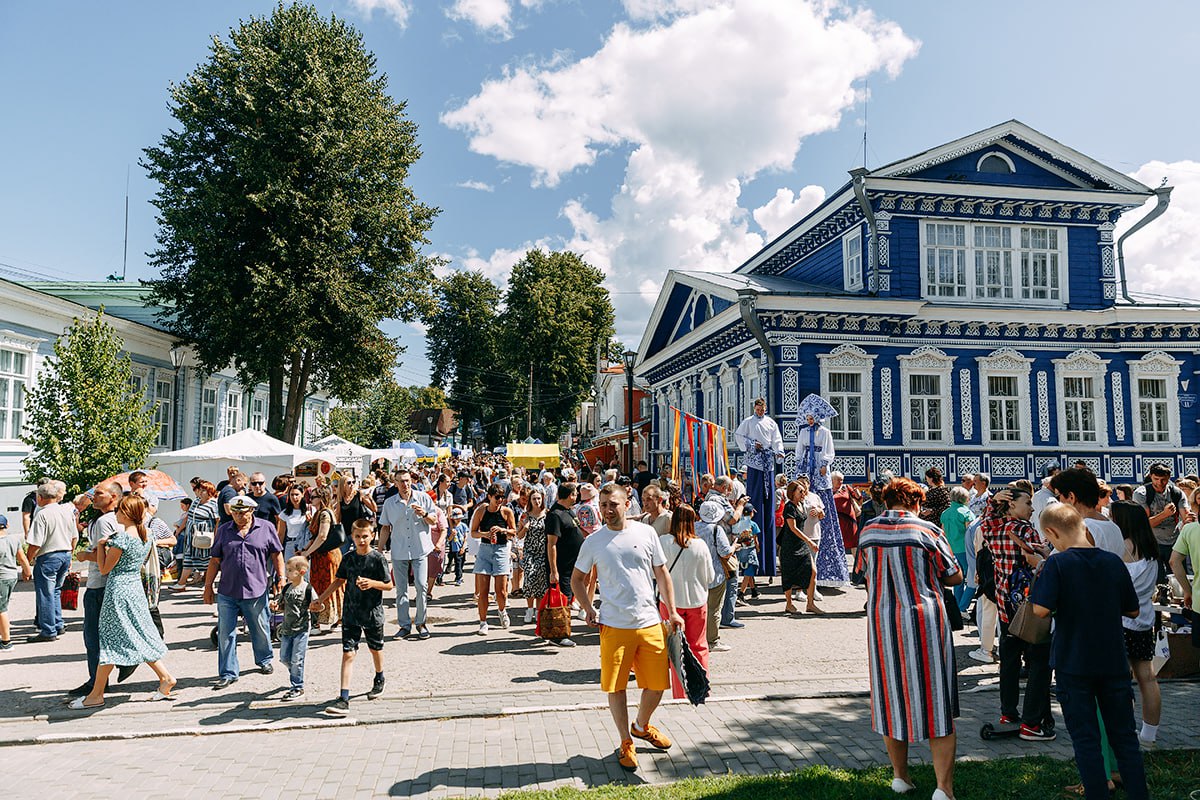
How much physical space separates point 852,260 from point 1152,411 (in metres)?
9.97

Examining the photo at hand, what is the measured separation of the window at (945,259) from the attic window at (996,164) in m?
1.91

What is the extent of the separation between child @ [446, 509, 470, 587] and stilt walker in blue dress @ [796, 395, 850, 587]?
6.51 meters

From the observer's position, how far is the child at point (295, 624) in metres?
6.92

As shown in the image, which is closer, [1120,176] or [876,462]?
[876,462]

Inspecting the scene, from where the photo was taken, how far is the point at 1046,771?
16.5 ft

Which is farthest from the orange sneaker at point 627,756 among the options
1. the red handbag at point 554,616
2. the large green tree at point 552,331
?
the large green tree at point 552,331

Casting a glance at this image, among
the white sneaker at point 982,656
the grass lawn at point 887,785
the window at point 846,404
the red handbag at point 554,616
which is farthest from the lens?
the window at point 846,404

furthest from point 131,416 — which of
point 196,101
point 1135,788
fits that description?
point 1135,788

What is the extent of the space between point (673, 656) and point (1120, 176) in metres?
23.7

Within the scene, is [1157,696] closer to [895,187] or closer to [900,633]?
[900,633]

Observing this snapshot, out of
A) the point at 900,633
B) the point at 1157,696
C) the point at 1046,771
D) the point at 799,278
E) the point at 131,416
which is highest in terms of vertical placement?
the point at 799,278

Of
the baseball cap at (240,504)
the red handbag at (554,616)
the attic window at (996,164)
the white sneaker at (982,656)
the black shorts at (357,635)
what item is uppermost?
the attic window at (996,164)

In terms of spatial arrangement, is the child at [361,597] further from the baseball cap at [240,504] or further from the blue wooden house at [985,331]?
the blue wooden house at [985,331]

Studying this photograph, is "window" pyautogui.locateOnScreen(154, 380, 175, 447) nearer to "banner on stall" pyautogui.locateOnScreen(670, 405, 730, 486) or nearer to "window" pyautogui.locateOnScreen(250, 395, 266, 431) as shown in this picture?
"window" pyautogui.locateOnScreen(250, 395, 266, 431)
